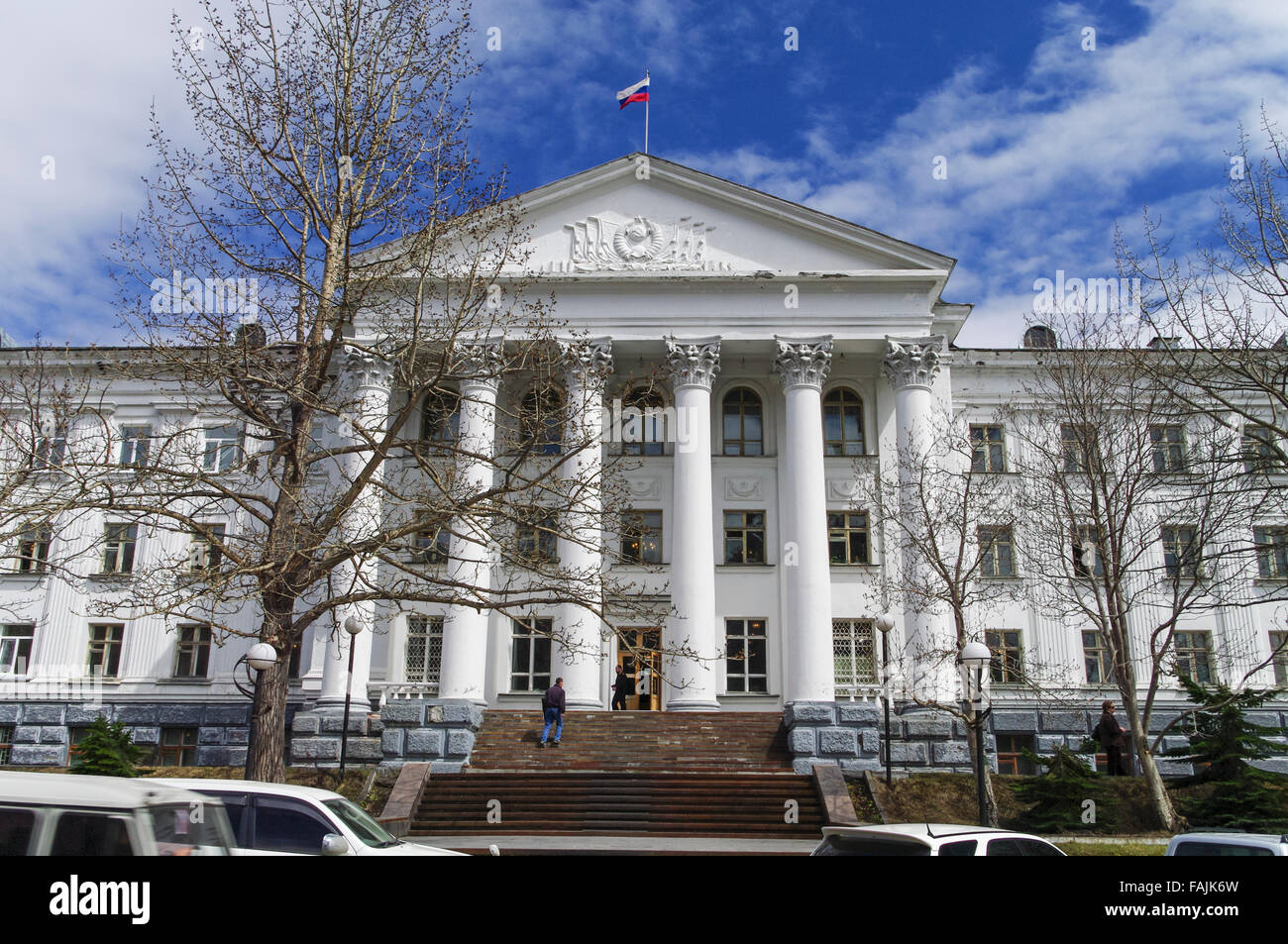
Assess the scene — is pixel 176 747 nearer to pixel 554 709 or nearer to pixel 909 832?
pixel 554 709

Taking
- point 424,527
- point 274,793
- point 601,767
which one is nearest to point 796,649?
point 601,767

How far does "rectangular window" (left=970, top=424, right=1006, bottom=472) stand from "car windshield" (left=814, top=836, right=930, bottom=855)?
26825 mm

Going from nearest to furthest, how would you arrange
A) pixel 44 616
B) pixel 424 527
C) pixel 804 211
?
pixel 424 527
pixel 804 211
pixel 44 616

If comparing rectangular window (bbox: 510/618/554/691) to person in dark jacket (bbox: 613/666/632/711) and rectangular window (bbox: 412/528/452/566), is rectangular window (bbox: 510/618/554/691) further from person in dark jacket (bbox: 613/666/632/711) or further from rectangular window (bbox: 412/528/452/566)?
rectangular window (bbox: 412/528/452/566)

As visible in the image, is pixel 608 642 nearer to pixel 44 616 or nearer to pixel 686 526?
pixel 686 526

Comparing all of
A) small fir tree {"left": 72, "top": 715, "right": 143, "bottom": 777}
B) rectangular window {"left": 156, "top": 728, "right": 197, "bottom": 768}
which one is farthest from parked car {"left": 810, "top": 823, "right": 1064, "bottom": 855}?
rectangular window {"left": 156, "top": 728, "right": 197, "bottom": 768}

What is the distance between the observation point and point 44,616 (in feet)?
115

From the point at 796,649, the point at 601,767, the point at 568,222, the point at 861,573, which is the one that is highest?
the point at 568,222

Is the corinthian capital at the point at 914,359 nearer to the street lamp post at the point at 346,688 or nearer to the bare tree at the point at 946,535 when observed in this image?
the bare tree at the point at 946,535

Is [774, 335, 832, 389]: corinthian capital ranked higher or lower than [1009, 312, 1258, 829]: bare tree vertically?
higher

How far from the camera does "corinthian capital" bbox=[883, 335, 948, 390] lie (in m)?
31.0

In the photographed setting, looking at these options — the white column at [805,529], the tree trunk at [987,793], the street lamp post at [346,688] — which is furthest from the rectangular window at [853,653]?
the street lamp post at [346,688]
